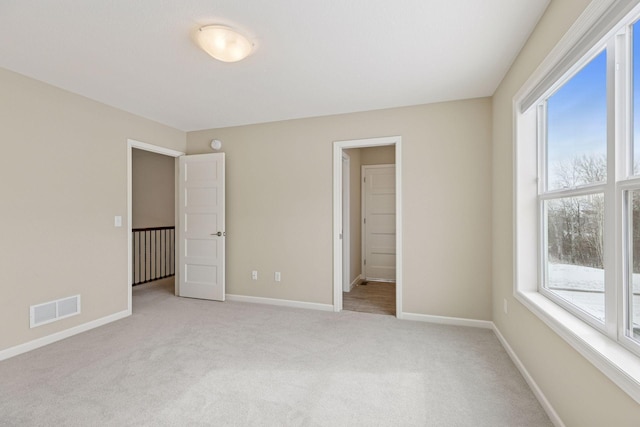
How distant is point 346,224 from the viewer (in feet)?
15.8

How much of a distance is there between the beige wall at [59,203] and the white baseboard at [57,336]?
0.14ft

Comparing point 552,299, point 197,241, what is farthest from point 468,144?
point 197,241

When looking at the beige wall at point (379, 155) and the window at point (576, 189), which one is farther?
the beige wall at point (379, 155)

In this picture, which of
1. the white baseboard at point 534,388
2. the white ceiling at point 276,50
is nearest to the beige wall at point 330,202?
the white ceiling at point 276,50

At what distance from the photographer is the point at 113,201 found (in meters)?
3.58

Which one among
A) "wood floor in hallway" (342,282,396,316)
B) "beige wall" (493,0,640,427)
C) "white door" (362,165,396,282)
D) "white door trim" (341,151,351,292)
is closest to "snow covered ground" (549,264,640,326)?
"beige wall" (493,0,640,427)

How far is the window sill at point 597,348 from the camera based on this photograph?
3.89 ft

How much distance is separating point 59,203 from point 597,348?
4.25m

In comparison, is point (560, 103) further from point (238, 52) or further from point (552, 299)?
point (238, 52)

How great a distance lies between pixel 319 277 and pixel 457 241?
5.68ft

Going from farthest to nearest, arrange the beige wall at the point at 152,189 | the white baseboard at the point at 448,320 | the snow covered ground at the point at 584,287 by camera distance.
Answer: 1. the beige wall at the point at 152,189
2. the white baseboard at the point at 448,320
3. the snow covered ground at the point at 584,287

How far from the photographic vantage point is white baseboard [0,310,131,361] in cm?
264

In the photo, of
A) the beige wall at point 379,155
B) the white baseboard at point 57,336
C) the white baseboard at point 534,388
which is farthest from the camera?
the beige wall at point 379,155

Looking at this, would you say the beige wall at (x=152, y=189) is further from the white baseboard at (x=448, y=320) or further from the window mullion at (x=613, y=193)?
the window mullion at (x=613, y=193)
